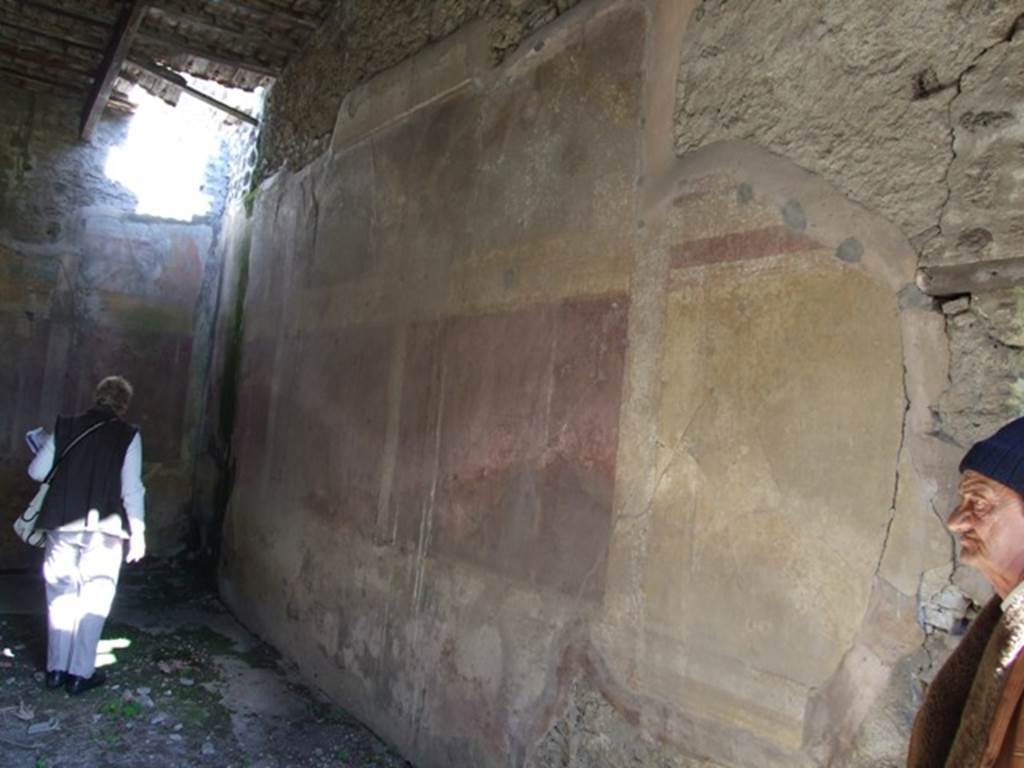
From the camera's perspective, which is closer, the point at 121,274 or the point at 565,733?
the point at 565,733

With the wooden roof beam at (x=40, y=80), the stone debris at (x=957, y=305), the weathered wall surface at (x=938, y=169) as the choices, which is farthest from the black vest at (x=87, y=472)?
the stone debris at (x=957, y=305)

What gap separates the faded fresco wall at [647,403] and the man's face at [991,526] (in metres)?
0.52

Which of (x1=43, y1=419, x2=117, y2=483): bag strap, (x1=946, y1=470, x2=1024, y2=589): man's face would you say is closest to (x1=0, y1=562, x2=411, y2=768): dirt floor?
(x1=43, y1=419, x2=117, y2=483): bag strap

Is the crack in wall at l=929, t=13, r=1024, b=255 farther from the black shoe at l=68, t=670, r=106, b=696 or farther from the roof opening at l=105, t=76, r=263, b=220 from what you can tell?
the roof opening at l=105, t=76, r=263, b=220

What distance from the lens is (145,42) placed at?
5.75 meters

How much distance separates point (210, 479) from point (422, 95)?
13.2 ft

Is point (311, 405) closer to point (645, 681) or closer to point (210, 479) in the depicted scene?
point (210, 479)

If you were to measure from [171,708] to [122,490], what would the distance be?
3.92ft

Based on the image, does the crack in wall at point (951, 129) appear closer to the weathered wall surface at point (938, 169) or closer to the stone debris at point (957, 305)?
the weathered wall surface at point (938, 169)

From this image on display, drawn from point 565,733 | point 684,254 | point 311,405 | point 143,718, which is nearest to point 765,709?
point 565,733

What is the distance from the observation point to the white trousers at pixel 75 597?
13.9 ft

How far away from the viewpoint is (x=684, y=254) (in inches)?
102

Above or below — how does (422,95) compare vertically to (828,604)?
above

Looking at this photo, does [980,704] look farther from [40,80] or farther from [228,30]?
[40,80]
